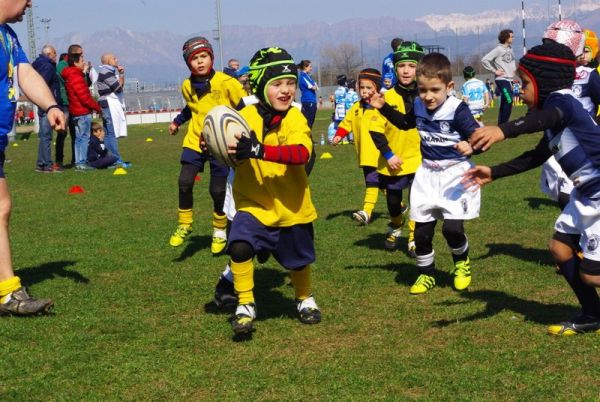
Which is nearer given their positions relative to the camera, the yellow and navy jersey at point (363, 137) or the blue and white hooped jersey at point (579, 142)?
the blue and white hooped jersey at point (579, 142)

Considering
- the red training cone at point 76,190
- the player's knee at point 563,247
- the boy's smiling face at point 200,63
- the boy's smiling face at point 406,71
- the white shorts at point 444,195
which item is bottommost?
the red training cone at point 76,190

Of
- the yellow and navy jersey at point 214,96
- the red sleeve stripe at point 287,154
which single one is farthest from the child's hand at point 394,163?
the red sleeve stripe at point 287,154

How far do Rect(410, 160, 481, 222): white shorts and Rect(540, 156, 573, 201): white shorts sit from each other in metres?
0.87

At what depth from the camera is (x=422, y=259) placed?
709 centimetres

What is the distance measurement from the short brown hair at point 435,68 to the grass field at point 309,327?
6.12 feet

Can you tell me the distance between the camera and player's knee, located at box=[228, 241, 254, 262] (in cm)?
578

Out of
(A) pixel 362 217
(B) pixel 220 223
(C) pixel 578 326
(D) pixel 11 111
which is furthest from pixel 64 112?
(C) pixel 578 326

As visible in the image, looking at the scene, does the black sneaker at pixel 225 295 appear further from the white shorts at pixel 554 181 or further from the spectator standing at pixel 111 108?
the spectator standing at pixel 111 108

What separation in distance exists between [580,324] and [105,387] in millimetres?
3226

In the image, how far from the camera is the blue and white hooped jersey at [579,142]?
509 centimetres

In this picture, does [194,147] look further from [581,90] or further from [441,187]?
[581,90]

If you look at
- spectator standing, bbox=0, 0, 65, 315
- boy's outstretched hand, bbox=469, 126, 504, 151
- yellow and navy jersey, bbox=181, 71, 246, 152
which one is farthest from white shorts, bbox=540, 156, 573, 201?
spectator standing, bbox=0, 0, 65, 315

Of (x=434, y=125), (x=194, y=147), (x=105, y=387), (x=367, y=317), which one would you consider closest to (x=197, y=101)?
(x=194, y=147)

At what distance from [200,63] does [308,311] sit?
377 cm
